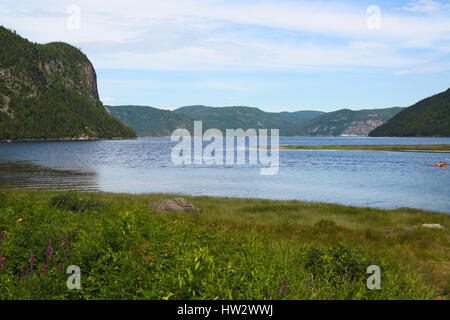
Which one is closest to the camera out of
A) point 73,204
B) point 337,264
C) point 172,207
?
point 337,264

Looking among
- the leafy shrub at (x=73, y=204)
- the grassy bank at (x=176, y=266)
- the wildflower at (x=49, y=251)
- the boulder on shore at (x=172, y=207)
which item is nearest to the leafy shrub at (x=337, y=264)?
the grassy bank at (x=176, y=266)

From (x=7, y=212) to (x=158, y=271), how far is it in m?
7.30

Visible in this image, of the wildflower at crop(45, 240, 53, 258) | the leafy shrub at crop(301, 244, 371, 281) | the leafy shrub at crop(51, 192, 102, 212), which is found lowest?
the leafy shrub at crop(51, 192, 102, 212)

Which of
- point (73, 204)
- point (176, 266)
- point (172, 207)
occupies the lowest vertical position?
point (172, 207)

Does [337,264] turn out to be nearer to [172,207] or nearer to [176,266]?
[176,266]

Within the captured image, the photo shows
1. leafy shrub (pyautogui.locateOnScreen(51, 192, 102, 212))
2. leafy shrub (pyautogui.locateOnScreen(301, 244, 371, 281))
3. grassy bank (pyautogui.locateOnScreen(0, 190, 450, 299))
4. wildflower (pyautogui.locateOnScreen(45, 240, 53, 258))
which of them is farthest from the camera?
leafy shrub (pyautogui.locateOnScreen(51, 192, 102, 212))

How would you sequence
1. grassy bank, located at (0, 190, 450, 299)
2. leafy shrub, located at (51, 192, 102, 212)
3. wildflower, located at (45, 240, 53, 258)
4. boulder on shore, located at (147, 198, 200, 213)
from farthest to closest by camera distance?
boulder on shore, located at (147, 198, 200, 213), leafy shrub, located at (51, 192, 102, 212), wildflower, located at (45, 240, 53, 258), grassy bank, located at (0, 190, 450, 299)

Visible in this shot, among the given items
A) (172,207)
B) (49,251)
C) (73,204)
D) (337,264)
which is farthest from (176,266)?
(172,207)

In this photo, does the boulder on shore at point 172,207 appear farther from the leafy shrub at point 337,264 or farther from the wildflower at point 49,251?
the leafy shrub at point 337,264

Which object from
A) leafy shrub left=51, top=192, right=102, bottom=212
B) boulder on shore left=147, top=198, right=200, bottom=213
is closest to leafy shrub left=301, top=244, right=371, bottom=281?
leafy shrub left=51, top=192, right=102, bottom=212

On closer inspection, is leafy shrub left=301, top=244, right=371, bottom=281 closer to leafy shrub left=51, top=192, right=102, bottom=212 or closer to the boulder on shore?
leafy shrub left=51, top=192, right=102, bottom=212

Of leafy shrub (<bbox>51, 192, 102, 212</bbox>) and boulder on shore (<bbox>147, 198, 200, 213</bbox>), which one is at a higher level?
leafy shrub (<bbox>51, 192, 102, 212</bbox>)

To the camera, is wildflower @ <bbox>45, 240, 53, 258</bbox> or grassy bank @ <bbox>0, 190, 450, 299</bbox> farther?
wildflower @ <bbox>45, 240, 53, 258</bbox>
